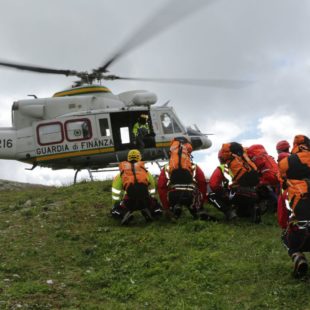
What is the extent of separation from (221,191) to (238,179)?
0.44 metres

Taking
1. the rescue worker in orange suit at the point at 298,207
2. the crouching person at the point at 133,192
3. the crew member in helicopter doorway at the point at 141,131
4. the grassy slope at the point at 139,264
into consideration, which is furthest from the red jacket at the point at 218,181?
the crew member in helicopter doorway at the point at 141,131

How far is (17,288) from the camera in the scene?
6254 mm

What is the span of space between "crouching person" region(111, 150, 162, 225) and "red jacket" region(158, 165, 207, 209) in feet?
0.53

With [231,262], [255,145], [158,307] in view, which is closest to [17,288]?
[158,307]

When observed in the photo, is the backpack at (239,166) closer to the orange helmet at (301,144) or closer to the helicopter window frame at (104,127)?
the orange helmet at (301,144)

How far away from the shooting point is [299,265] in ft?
19.9

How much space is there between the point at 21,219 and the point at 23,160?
7.24 meters

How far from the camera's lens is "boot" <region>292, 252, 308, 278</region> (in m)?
6.07

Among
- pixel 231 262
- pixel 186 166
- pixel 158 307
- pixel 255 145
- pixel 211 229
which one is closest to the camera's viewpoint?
pixel 158 307

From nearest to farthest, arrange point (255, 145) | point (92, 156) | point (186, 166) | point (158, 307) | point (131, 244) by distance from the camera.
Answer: point (158, 307) → point (131, 244) → point (186, 166) → point (255, 145) → point (92, 156)

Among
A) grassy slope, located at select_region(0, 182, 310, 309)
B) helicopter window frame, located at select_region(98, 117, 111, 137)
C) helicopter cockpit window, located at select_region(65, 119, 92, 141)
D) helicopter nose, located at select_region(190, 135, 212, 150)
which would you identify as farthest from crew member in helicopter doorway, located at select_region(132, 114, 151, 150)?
grassy slope, located at select_region(0, 182, 310, 309)

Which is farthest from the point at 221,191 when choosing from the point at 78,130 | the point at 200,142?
the point at 200,142

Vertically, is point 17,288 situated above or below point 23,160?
below

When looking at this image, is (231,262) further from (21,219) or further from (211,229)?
(21,219)
